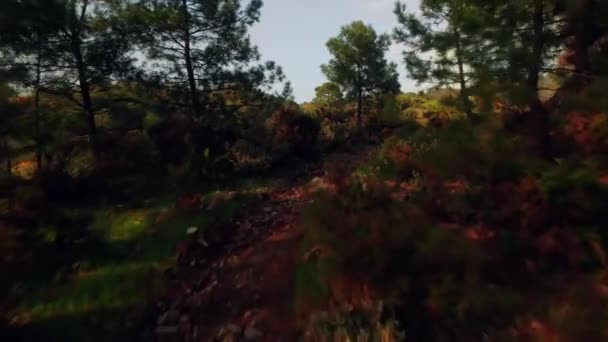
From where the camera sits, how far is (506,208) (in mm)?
5578

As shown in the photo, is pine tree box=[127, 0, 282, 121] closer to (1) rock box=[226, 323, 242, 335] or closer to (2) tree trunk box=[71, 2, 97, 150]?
Result: (2) tree trunk box=[71, 2, 97, 150]

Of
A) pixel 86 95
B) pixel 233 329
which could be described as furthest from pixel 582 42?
pixel 86 95

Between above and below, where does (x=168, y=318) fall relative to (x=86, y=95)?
below

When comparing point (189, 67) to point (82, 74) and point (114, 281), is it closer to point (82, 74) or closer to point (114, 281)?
point (82, 74)

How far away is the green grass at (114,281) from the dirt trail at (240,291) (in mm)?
607

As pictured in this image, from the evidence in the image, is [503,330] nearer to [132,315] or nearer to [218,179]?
[132,315]

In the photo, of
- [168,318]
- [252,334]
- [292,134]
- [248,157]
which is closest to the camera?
[252,334]

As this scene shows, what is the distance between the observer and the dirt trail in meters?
6.23

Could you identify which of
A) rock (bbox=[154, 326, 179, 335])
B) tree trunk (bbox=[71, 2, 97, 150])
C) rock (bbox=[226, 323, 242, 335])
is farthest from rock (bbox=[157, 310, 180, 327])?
tree trunk (bbox=[71, 2, 97, 150])

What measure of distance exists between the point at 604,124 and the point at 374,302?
129 inches

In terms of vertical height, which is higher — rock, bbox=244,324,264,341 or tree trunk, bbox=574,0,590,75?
tree trunk, bbox=574,0,590,75

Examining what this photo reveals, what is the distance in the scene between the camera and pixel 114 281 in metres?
8.09

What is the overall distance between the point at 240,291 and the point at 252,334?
118 centimetres

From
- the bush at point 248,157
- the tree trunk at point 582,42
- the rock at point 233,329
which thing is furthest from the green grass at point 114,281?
the tree trunk at point 582,42
